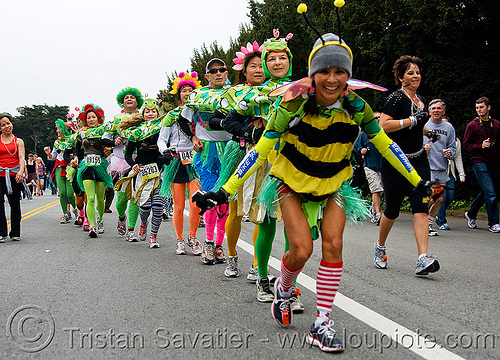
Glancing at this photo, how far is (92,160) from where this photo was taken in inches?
362

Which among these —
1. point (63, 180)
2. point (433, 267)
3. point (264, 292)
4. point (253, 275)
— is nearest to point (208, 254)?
point (253, 275)

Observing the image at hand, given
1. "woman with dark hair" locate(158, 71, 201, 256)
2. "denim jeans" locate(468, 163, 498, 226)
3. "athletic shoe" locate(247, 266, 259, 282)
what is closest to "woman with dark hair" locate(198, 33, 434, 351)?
"athletic shoe" locate(247, 266, 259, 282)

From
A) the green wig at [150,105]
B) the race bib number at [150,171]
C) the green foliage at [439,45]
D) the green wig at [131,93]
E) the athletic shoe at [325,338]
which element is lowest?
the athletic shoe at [325,338]

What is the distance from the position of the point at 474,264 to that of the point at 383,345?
3.14 m

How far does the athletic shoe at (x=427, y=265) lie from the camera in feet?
15.9

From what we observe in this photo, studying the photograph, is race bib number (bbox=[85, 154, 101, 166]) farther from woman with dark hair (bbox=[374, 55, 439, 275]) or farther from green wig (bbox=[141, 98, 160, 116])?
woman with dark hair (bbox=[374, 55, 439, 275])

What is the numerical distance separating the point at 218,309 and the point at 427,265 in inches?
85.3

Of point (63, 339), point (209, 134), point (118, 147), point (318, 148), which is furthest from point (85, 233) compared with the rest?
point (318, 148)

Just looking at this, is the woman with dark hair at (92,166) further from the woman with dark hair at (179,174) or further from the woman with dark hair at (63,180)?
the woman with dark hair at (179,174)

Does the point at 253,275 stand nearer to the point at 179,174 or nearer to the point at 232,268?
the point at 232,268

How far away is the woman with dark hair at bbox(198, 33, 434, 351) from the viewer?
3.22m

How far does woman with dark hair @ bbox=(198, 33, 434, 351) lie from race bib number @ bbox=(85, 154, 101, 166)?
20.9ft

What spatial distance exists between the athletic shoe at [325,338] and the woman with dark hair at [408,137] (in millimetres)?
2317

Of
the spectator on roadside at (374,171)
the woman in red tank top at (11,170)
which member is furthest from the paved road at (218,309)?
the spectator on roadside at (374,171)
